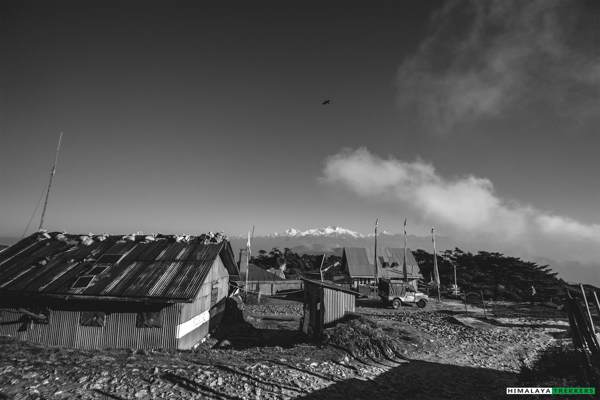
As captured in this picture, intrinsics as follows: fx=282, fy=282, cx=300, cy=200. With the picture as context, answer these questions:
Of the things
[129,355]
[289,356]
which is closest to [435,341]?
[289,356]

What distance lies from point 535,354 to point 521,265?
39618 millimetres

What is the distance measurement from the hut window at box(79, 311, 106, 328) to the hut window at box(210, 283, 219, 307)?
616 centimetres

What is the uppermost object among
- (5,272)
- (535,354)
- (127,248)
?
(127,248)

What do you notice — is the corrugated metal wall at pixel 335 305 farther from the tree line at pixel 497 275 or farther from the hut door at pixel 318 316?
the tree line at pixel 497 275

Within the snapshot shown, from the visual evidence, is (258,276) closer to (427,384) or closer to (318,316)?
(318,316)

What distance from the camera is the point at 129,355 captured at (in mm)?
12734

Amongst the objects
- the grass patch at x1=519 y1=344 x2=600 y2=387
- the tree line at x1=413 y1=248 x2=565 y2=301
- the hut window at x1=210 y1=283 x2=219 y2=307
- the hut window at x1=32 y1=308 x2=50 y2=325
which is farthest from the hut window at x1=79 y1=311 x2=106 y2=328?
the tree line at x1=413 y1=248 x2=565 y2=301

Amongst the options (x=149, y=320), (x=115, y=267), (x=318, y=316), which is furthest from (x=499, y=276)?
(x=115, y=267)

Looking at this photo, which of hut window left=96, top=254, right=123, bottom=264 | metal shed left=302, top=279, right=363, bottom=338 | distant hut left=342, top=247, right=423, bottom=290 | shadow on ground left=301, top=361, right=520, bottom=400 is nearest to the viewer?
shadow on ground left=301, top=361, right=520, bottom=400

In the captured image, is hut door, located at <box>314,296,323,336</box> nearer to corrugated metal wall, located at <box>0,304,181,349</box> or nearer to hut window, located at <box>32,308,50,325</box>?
corrugated metal wall, located at <box>0,304,181,349</box>

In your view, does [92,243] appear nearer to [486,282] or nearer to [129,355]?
[129,355]

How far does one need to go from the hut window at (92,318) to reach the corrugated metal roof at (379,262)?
1349 inches

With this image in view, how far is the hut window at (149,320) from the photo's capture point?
45.5 feet

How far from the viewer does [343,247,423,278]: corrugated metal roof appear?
42.3 m
